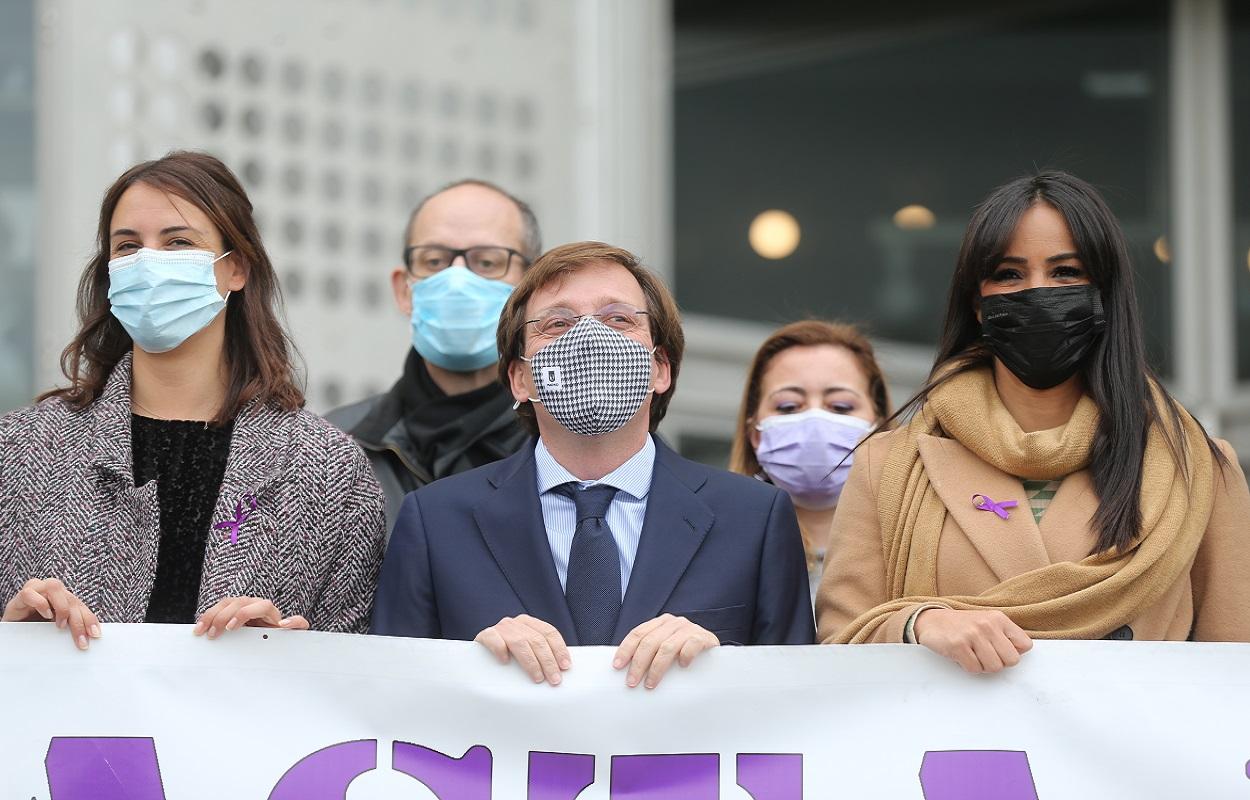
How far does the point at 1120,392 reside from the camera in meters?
3.56

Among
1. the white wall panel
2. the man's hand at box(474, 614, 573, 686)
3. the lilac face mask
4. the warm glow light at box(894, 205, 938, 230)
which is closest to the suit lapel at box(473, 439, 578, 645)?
the man's hand at box(474, 614, 573, 686)

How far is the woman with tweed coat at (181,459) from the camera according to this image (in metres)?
3.55

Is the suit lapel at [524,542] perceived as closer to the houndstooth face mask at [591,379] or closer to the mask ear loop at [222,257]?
the houndstooth face mask at [591,379]

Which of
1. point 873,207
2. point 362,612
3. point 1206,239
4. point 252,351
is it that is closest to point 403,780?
point 362,612

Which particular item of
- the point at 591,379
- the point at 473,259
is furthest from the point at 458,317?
the point at 591,379

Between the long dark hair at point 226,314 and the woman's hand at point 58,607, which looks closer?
the woman's hand at point 58,607

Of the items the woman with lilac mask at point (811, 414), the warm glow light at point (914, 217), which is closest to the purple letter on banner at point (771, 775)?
the woman with lilac mask at point (811, 414)

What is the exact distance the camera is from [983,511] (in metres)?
3.54

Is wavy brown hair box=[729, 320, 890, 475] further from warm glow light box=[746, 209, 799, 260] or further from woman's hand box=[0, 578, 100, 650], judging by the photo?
warm glow light box=[746, 209, 799, 260]

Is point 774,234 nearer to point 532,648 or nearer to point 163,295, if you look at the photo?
point 163,295

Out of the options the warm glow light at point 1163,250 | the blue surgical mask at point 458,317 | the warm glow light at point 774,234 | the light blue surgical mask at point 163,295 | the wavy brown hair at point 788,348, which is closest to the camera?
the light blue surgical mask at point 163,295

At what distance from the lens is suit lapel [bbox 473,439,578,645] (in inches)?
137

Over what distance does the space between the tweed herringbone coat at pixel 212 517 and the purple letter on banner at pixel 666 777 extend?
71 cm

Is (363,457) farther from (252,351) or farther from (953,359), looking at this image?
→ (953,359)
